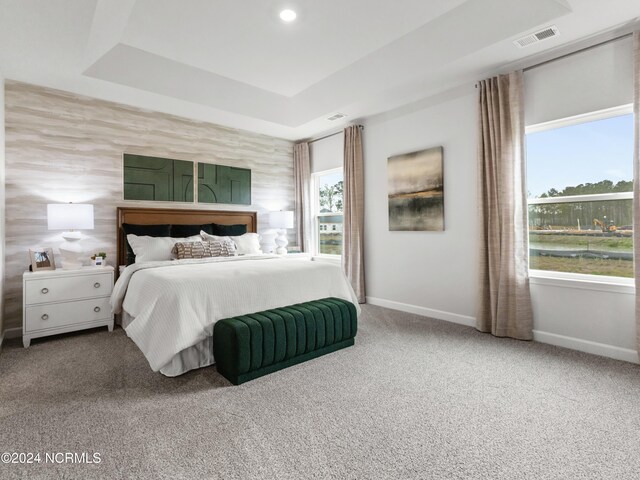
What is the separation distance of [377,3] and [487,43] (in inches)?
39.1

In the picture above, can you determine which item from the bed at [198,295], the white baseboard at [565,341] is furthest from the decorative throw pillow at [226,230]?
the white baseboard at [565,341]

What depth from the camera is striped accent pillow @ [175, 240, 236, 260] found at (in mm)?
3779

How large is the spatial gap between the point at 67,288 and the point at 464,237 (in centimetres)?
407

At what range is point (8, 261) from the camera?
3.47 metres

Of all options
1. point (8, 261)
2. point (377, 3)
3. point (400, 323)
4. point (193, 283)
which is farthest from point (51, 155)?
point (400, 323)

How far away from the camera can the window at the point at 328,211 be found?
5.45 meters

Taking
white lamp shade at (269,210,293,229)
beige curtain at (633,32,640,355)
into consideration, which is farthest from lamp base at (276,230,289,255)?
beige curtain at (633,32,640,355)

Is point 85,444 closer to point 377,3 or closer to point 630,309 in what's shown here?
point 377,3

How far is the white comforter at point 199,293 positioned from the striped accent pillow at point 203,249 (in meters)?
0.32

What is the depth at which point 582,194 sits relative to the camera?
3041mm

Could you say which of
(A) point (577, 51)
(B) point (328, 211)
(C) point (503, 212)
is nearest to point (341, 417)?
(C) point (503, 212)

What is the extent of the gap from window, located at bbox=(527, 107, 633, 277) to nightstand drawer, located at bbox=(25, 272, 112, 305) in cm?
428

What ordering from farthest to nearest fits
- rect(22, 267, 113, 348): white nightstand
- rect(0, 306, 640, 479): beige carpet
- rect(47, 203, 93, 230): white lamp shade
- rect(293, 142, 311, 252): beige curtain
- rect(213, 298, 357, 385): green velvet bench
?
rect(293, 142, 311, 252): beige curtain → rect(47, 203, 93, 230): white lamp shade → rect(22, 267, 113, 348): white nightstand → rect(213, 298, 357, 385): green velvet bench → rect(0, 306, 640, 479): beige carpet

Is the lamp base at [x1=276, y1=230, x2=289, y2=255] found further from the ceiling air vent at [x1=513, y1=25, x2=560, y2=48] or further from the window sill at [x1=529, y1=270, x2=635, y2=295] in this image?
the ceiling air vent at [x1=513, y1=25, x2=560, y2=48]
